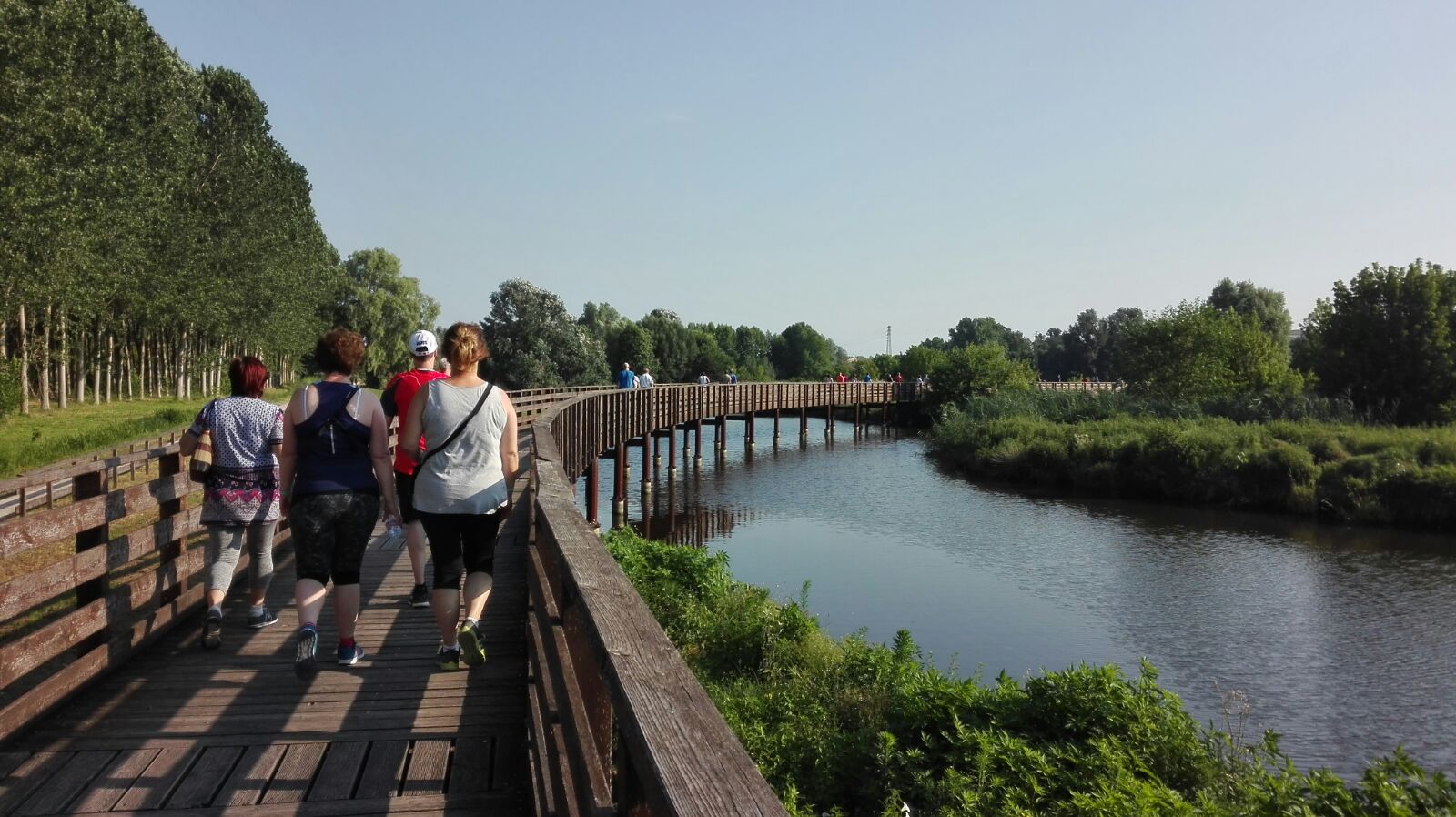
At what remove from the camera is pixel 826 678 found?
395 inches

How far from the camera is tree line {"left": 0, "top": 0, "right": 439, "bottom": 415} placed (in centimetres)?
2092

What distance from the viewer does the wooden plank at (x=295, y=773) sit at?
11.8 ft

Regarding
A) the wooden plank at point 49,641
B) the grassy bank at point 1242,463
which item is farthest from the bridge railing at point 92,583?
the grassy bank at point 1242,463

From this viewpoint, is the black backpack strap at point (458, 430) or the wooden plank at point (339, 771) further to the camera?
the black backpack strap at point (458, 430)

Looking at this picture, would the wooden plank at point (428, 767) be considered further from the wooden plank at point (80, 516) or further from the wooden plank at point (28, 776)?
the wooden plank at point (80, 516)

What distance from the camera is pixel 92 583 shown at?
512 cm

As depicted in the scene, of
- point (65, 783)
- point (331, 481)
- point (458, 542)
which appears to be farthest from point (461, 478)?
point (65, 783)

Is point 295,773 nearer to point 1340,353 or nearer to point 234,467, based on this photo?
point 234,467

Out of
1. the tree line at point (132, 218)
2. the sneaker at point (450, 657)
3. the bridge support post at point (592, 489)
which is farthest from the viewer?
the bridge support post at point (592, 489)

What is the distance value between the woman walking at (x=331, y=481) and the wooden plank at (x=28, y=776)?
3.59 ft

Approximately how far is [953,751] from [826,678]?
2.45 m

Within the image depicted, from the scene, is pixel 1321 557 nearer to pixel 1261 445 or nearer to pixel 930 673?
pixel 1261 445

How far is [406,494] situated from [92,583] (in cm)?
169

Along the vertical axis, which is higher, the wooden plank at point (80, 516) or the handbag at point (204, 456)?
the handbag at point (204, 456)
